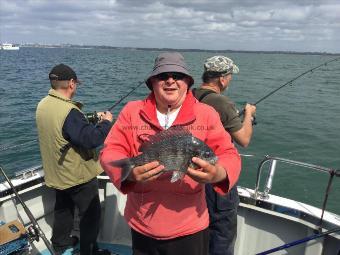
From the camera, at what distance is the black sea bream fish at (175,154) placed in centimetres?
269

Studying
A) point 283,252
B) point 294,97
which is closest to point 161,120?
point 283,252

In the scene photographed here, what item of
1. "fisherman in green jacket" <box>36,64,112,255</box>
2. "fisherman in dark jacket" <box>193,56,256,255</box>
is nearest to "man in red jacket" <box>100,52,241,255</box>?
"fisherman in dark jacket" <box>193,56,256,255</box>

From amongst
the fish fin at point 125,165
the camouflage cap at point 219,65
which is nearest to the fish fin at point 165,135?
the fish fin at point 125,165

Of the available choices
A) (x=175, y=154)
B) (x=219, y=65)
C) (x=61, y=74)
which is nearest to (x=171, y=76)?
(x=175, y=154)

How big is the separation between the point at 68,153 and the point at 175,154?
219 centimetres

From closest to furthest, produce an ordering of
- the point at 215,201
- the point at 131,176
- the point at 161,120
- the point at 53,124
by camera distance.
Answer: the point at 131,176 → the point at 161,120 → the point at 215,201 → the point at 53,124

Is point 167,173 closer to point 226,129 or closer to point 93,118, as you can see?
point 226,129

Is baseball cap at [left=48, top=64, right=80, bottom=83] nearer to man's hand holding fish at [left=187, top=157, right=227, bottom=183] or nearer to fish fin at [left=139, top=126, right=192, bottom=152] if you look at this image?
fish fin at [left=139, top=126, right=192, bottom=152]

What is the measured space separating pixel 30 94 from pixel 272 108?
1610cm

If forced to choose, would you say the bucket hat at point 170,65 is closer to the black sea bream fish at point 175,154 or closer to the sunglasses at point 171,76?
the sunglasses at point 171,76

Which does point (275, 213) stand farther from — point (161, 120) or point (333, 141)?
point (333, 141)

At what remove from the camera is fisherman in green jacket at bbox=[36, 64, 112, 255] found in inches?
170

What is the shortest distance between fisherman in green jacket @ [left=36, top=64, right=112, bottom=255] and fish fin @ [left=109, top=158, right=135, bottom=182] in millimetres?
1666

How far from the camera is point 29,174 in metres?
5.12
